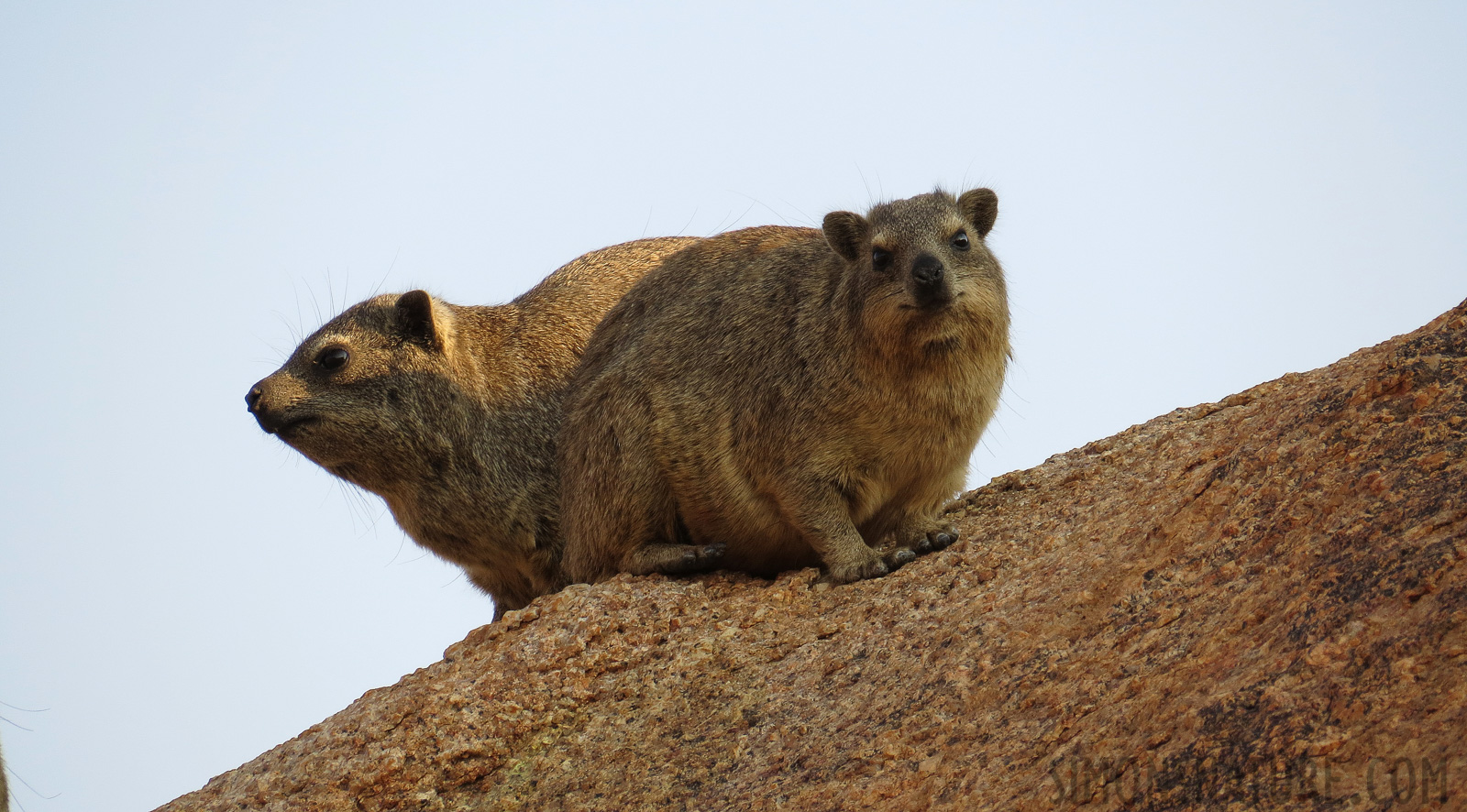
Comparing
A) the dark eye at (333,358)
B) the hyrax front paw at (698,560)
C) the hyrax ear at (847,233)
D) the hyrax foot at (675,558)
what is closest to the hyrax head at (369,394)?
the dark eye at (333,358)

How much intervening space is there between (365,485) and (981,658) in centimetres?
651

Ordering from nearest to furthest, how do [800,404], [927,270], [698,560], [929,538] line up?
1. [927,270]
2. [929,538]
3. [800,404]
4. [698,560]

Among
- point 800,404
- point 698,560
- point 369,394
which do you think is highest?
point 369,394

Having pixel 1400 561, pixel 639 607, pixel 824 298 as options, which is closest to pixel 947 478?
pixel 824 298

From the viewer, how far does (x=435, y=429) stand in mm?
10844

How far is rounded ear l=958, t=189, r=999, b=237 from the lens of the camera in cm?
909

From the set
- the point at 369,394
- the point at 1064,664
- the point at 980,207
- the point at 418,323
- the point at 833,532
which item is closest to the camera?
the point at 1064,664

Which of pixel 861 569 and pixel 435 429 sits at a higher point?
pixel 435 429

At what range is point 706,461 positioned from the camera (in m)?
8.79

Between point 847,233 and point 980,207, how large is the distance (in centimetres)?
111

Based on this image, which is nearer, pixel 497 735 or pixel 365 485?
pixel 497 735

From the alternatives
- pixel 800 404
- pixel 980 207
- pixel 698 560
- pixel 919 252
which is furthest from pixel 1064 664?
pixel 980 207

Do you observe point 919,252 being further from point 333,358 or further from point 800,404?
point 333,358

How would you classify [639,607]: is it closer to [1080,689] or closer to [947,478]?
[947,478]
